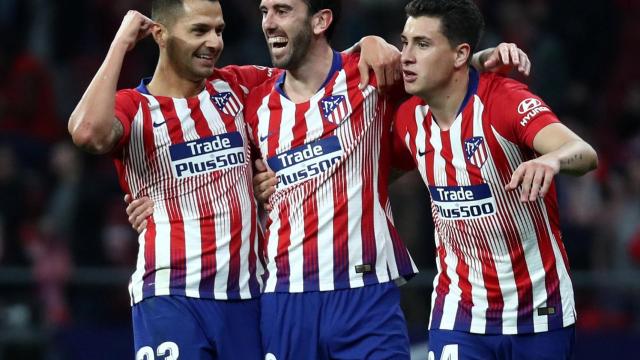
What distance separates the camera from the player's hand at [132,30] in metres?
6.31

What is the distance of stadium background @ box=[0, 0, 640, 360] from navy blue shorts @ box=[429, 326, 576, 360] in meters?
4.04

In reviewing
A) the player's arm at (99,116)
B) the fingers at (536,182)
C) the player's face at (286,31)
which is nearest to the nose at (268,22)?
the player's face at (286,31)

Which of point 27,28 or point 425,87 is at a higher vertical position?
point 27,28

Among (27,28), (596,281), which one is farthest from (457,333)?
(27,28)

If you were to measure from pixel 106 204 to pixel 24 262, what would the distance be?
852mm

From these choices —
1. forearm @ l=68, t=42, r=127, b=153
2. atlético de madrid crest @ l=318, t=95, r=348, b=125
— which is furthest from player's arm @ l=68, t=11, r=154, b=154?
atlético de madrid crest @ l=318, t=95, r=348, b=125

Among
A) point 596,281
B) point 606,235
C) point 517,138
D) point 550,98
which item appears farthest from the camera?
point 550,98

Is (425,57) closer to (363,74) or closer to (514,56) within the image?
(363,74)

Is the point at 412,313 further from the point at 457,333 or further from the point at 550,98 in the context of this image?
the point at 457,333

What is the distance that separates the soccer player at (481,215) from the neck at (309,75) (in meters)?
0.42

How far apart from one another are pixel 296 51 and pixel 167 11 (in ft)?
2.18

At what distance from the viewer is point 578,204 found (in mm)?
11672

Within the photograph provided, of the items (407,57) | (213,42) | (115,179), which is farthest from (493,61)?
(115,179)

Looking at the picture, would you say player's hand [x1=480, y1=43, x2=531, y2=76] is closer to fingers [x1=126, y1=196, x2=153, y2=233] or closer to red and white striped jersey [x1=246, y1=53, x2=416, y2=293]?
red and white striped jersey [x1=246, y1=53, x2=416, y2=293]
